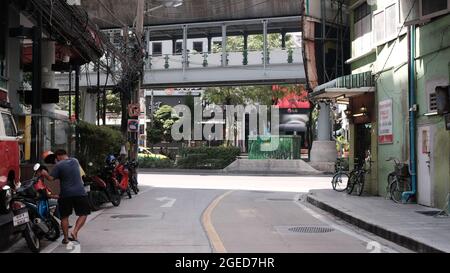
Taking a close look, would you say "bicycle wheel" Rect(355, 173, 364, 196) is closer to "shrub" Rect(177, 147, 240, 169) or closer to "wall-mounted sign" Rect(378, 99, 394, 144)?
"wall-mounted sign" Rect(378, 99, 394, 144)

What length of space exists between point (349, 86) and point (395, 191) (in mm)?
3662

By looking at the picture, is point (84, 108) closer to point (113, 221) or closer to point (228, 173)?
point (228, 173)

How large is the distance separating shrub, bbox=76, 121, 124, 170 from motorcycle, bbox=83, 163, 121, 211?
18.5 inches

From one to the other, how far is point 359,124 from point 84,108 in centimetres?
2340

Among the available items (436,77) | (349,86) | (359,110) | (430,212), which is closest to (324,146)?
(359,110)

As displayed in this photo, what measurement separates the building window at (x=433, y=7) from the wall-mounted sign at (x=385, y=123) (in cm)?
365

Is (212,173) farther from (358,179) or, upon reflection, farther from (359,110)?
(358,179)

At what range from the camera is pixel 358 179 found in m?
18.1

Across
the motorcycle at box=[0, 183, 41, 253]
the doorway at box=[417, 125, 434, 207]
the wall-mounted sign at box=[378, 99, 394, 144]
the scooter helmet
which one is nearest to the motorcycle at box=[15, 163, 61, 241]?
the motorcycle at box=[0, 183, 41, 253]

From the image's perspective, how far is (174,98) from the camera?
66.2 m

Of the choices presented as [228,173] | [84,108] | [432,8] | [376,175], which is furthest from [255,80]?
[432,8]

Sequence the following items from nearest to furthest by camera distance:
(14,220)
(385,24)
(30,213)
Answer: (14,220)
(30,213)
(385,24)

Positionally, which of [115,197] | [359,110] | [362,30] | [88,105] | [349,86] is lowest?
[115,197]

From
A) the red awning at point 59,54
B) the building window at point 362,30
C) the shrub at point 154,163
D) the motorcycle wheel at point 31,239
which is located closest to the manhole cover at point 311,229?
the motorcycle wheel at point 31,239
